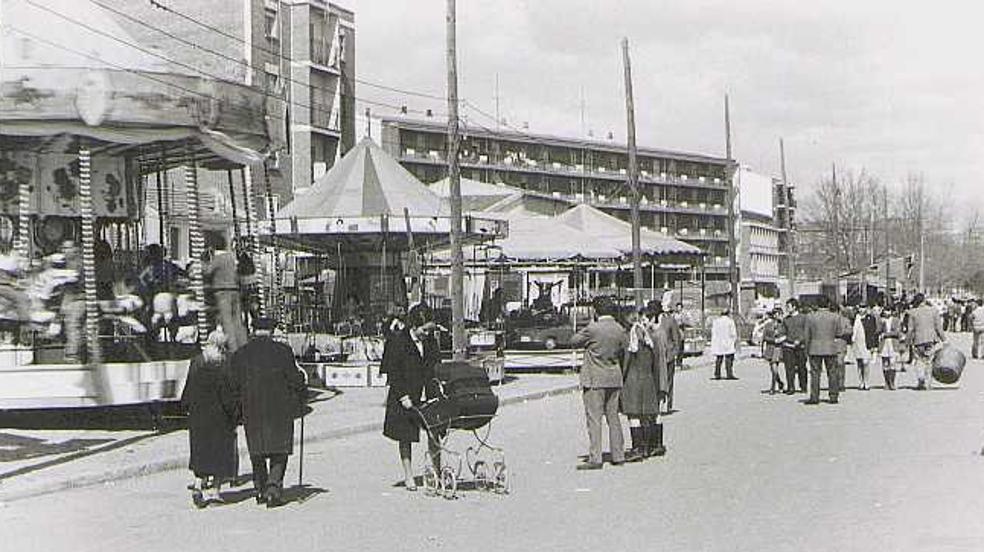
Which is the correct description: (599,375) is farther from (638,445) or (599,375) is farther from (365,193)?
(365,193)

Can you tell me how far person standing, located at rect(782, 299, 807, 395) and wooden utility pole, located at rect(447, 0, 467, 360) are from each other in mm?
5995

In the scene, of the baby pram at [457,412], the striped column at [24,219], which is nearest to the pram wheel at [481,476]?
the baby pram at [457,412]

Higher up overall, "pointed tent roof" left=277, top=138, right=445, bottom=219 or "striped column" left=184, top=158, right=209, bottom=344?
"pointed tent roof" left=277, top=138, right=445, bottom=219

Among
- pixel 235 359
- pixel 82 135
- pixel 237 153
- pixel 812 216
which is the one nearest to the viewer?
pixel 235 359

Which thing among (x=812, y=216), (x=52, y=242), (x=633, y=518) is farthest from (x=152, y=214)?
(x=812, y=216)

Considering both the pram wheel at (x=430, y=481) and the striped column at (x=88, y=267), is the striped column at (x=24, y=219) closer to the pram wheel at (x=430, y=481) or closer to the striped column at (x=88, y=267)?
the striped column at (x=88, y=267)

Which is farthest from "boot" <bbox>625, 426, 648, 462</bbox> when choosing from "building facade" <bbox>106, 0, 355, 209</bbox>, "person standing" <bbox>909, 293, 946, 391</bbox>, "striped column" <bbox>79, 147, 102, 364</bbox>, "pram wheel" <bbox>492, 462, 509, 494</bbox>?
"building facade" <bbox>106, 0, 355, 209</bbox>

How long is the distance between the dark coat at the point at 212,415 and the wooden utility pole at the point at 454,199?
45.2 ft

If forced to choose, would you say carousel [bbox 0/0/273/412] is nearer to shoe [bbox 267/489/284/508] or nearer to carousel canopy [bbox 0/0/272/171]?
carousel canopy [bbox 0/0/272/171]

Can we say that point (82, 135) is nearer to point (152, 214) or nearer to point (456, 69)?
point (456, 69)

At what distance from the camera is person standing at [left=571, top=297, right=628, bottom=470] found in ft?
43.6

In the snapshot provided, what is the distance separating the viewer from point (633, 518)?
10.0 m

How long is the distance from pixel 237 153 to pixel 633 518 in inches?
433

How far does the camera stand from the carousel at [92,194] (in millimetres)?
16875
